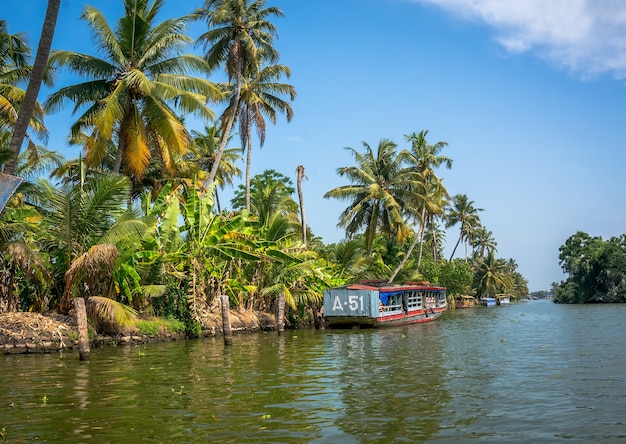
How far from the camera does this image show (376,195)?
123ft

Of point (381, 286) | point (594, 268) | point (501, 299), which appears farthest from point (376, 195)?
point (501, 299)

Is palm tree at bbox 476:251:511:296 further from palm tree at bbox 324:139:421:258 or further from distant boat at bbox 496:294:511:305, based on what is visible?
palm tree at bbox 324:139:421:258

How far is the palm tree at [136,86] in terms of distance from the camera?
Answer: 21844 mm

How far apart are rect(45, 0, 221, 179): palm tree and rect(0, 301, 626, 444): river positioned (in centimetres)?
840

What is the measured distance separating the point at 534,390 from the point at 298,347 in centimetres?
1060

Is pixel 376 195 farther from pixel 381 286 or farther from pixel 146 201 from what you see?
pixel 146 201

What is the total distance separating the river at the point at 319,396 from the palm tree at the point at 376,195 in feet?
65.1

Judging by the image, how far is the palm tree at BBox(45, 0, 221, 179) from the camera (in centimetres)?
2184

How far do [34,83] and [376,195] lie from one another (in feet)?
92.1

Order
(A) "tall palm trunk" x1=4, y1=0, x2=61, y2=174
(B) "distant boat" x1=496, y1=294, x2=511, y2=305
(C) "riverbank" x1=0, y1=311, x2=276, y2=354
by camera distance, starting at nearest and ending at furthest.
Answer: (A) "tall palm trunk" x1=4, y1=0, x2=61, y2=174
(C) "riverbank" x1=0, y1=311, x2=276, y2=354
(B) "distant boat" x1=496, y1=294, x2=511, y2=305

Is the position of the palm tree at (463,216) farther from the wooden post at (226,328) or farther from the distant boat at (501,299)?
the wooden post at (226,328)

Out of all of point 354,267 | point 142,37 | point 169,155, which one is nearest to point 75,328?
point 169,155

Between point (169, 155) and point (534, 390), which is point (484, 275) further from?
point (534, 390)

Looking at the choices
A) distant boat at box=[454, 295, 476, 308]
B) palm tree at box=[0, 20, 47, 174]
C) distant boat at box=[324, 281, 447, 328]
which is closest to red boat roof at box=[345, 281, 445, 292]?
distant boat at box=[324, 281, 447, 328]
